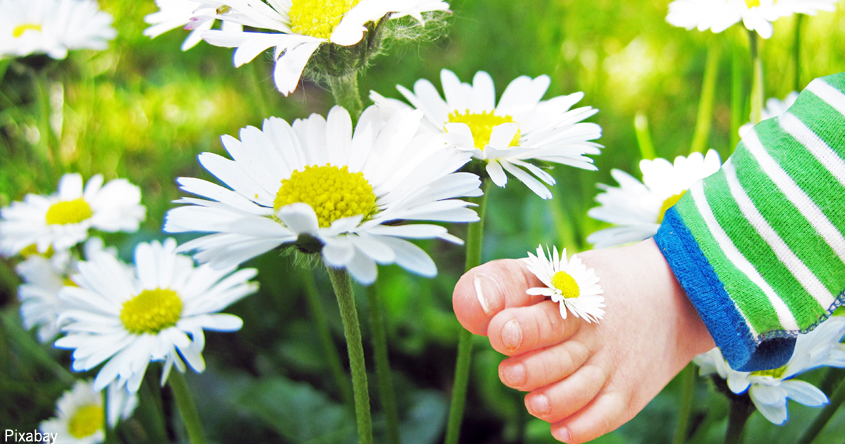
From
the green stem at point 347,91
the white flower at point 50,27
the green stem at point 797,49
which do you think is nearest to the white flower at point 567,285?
the green stem at point 347,91

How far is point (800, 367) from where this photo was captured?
53 cm

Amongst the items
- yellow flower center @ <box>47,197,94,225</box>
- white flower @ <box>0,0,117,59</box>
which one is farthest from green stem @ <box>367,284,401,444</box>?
white flower @ <box>0,0,117,59</box>

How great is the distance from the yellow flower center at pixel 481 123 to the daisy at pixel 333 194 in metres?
0.09

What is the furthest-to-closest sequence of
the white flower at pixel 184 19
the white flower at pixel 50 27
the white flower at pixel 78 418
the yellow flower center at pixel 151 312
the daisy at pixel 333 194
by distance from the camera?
the white flower at pixel 50 27 < the white flower at pixel 78 418 < the yellow flower center at pixel 151 312 < the white flower at pixel 184 19 < the daisy at pixel 333 194

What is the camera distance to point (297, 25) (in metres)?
0.47

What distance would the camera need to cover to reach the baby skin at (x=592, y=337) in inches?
19.0

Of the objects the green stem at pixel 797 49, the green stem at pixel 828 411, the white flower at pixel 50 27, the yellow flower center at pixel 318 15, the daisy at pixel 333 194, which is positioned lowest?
the green stem at pixel 828 411

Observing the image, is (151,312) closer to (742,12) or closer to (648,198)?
(648,198)

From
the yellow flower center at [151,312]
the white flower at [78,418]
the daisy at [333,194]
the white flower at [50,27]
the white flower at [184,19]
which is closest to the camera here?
the daisy at [333,194]

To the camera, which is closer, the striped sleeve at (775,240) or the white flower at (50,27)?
the striped sleeve at (775,240)

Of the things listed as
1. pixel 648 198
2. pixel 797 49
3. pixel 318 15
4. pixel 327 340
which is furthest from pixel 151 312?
pixel 797 49

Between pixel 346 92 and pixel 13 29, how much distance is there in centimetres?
67

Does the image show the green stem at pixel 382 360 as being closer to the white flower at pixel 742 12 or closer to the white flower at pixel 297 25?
the white flower at pixel 297 25

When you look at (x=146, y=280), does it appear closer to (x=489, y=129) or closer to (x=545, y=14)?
(x=489, y=129)
